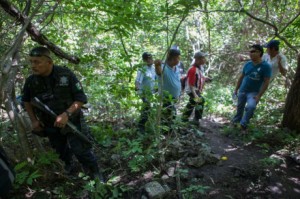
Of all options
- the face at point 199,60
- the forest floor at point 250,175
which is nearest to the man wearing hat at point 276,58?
the face at point 199,60

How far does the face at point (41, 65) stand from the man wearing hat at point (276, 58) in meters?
4.41

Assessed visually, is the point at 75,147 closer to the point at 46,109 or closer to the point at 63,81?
the point at 46,109

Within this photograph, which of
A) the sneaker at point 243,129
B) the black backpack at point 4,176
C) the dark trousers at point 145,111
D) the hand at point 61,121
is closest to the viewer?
the black backpack at point 4,176

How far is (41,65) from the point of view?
3494mm

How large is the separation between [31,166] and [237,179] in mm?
2848

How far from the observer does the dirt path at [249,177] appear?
12.0 feet

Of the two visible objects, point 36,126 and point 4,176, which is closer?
point 4,176

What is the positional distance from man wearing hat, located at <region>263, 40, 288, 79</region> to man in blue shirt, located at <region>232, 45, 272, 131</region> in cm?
42

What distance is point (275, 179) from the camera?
3900 mm

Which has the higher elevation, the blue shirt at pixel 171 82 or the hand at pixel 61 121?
the blue shirt at pixel 171 82

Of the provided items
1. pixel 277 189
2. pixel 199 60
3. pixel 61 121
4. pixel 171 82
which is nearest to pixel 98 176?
pixel 61 121

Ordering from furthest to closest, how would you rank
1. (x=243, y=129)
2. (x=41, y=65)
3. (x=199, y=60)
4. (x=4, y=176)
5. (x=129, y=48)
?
(x=129, y=48) → (x=199, y=60) → (x=243, y=129) → (x=41, y=65) → (x=4, y=176)

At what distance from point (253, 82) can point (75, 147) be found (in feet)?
12.4

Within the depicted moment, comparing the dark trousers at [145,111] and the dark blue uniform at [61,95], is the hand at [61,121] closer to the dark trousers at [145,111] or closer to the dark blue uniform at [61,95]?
the dark blue uniform at [61,95]
